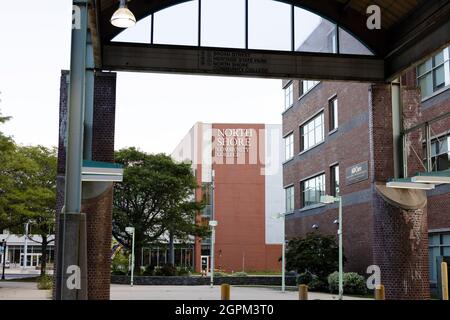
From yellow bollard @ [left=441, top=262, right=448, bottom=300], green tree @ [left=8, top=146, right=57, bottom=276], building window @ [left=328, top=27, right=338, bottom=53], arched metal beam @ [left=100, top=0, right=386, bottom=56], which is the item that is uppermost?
arched metal beam @ [left=100, top=0, right=386, bottom=56]

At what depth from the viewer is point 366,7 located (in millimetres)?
21062

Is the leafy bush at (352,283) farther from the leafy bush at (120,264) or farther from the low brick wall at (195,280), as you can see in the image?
the leafy bush at (120,264)

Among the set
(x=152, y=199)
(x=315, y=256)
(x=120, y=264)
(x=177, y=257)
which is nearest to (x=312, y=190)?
(x=315, y=256)

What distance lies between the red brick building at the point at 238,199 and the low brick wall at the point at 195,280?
91.2ft

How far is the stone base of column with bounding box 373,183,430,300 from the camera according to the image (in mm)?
20672

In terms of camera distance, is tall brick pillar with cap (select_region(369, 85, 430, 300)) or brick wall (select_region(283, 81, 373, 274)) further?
brick wall (select_region(283, 81, 373, 274))

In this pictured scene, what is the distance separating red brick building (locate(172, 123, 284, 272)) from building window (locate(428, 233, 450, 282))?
47.7 meters

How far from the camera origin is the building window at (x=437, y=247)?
3012cm

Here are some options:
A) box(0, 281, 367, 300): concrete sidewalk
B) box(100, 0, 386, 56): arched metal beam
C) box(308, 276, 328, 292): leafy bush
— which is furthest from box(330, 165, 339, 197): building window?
box(100, 0, 386, 56): arched metal beam

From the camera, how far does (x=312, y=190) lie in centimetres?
4684

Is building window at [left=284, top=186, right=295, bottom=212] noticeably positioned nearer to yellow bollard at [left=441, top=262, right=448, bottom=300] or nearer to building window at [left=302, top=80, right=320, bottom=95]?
building window at [left=302, top=80, right=320, bottom=95]

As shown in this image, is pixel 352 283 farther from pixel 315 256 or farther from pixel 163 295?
pixel 163 295

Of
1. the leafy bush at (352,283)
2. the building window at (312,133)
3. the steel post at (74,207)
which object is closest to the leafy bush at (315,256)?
the leafy bush at (352,283)
